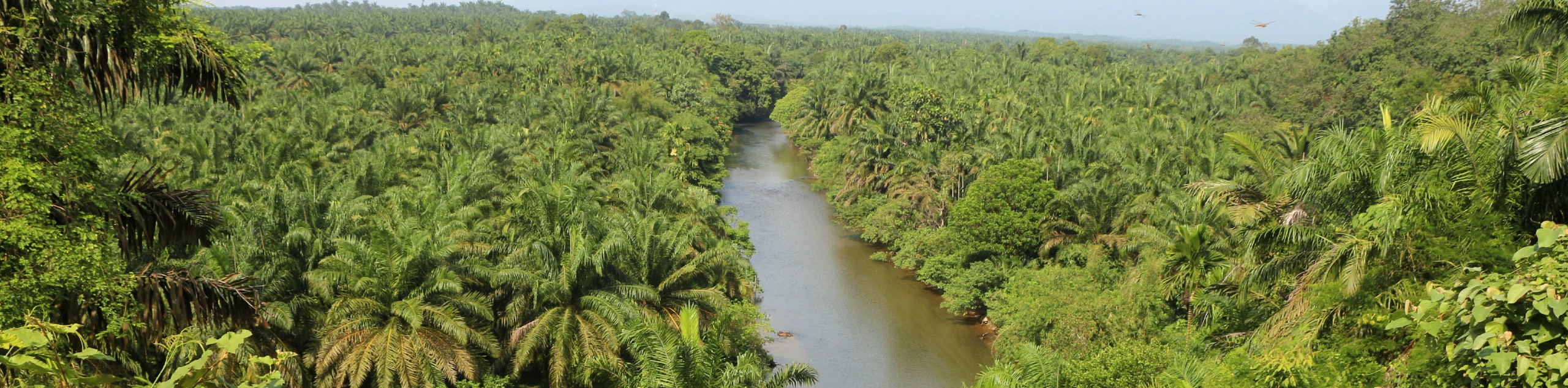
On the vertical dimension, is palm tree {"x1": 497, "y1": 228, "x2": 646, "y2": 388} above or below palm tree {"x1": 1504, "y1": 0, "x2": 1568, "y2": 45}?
below

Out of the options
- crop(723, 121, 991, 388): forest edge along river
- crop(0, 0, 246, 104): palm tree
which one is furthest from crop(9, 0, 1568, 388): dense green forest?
crop(723, 121, 991, 388): forest edge along river

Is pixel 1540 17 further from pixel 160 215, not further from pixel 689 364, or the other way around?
pixel 160 215

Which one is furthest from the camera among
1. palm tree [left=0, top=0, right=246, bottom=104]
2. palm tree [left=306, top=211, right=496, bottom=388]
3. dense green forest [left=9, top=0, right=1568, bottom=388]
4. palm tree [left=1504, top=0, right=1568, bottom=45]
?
palm tree [left=306, top=211, right=496, bottom=388]

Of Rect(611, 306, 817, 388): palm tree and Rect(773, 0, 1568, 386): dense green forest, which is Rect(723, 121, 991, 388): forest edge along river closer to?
Rect(773, 0, 1568, 386): dense green forest

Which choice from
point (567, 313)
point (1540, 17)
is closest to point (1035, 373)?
point (1540, 17)

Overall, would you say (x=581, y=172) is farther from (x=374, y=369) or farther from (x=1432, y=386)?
(x=1432, y=386)

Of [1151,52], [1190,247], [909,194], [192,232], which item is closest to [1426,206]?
[1190,247]
